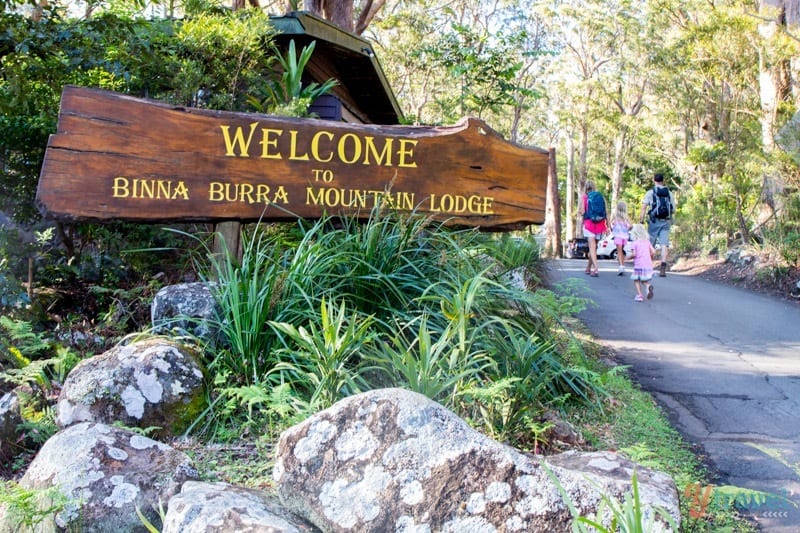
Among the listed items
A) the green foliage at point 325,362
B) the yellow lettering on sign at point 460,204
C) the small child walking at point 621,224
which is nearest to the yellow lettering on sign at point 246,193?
the yellow lettering on sign at point 460,204

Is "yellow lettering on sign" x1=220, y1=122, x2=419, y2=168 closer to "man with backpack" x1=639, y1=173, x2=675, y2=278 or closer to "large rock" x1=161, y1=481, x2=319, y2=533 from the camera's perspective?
"large rock" x1=161, y1=481, x2=319, y2=533

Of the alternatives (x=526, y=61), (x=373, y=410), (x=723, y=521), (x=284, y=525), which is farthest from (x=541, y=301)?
(x=526, y=61)

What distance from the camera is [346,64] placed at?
1236 cm

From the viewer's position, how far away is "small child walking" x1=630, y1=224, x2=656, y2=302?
432 inches

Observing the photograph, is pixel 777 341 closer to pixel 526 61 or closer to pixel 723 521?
pixel 723 521

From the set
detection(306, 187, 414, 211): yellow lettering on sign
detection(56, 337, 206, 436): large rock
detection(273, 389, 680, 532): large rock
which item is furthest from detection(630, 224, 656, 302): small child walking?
detection(273, 389, 680, 532): large rock

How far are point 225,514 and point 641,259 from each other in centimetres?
957

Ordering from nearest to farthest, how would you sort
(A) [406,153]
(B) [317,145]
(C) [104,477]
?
(C) [104,477] < (B) [317,145] < (A) [406,153]

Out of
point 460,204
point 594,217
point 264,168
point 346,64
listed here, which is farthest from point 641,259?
point 264,168

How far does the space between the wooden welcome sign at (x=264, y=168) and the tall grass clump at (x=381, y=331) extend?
11.2 inches

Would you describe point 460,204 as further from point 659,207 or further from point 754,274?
point 754,274

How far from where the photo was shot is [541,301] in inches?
225

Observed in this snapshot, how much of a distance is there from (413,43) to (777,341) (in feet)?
74.5

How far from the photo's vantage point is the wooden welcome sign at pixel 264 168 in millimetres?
5293
